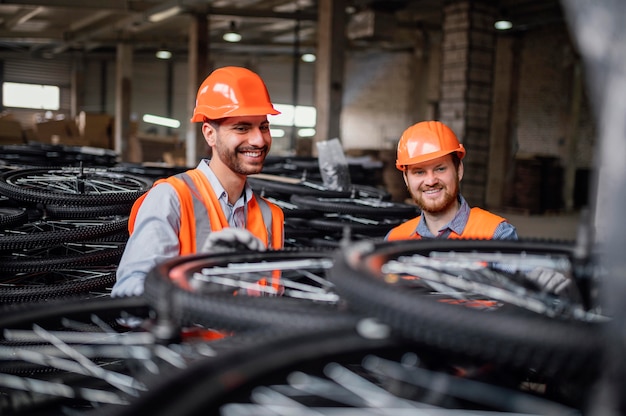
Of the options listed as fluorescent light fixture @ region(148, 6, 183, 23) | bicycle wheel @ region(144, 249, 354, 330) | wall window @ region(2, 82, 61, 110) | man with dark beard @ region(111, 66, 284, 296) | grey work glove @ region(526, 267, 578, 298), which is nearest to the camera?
bicycle wheel @ region(144, 249, 354, 330)

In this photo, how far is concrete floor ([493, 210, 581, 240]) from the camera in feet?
35.5

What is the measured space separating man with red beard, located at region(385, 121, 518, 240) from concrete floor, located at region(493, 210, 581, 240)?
7.09 meters

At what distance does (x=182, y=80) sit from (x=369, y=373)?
2473 cm

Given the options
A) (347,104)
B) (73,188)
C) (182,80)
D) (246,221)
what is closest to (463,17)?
(73,188)

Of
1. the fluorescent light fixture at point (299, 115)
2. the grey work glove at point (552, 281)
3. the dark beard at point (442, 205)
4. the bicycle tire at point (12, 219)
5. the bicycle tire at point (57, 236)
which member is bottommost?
the bicycle tire at point (57, 236)

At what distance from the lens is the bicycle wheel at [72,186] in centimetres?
349

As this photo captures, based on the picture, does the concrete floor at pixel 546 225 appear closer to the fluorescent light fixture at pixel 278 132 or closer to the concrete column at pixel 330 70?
the concrete column at pixel 330 70

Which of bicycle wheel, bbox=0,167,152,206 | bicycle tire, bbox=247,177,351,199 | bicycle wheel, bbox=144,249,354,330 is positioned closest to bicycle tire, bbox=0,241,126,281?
bicycle wheel, bbox=0,167,152,206

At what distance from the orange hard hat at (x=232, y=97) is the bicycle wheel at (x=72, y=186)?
3.11 feet

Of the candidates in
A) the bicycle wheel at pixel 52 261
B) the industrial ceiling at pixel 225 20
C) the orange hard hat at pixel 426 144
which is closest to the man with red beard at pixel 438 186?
the orange hard hat at pixel 426 144

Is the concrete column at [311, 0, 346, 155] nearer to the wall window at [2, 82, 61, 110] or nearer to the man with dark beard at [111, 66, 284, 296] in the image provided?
the man with dark beard at [111, 66, 284, 296]

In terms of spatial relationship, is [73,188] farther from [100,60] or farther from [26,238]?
[100,60]

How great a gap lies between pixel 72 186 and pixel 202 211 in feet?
7.67

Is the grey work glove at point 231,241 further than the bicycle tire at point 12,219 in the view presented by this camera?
No
